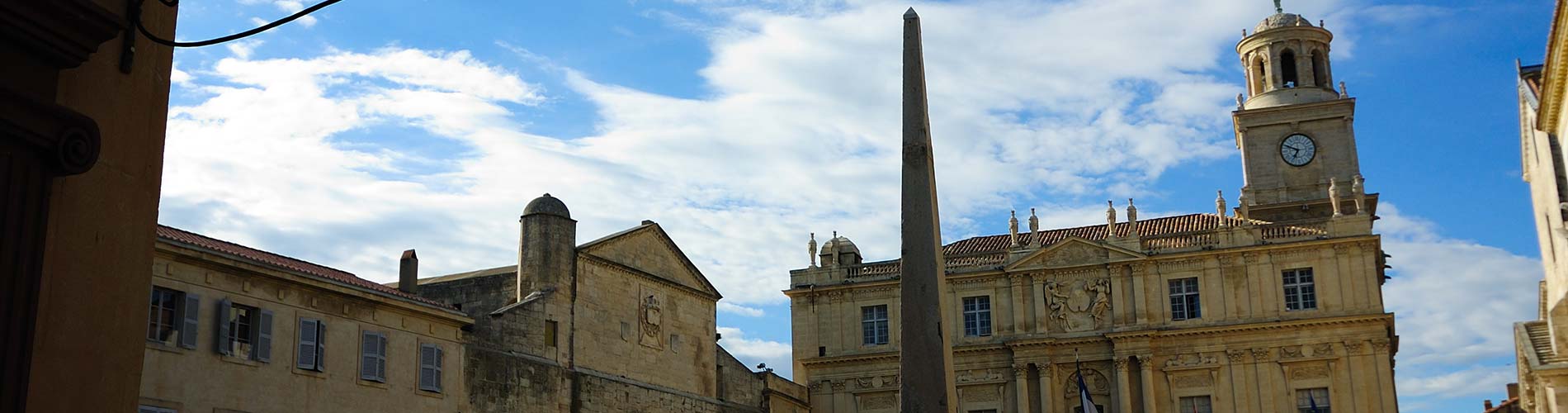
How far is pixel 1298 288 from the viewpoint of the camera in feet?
128

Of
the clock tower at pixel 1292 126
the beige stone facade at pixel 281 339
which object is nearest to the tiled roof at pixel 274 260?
the beige stone facade at pixel 281 339

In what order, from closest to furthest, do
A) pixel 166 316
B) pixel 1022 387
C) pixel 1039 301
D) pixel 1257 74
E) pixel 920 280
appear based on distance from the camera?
1. pixel 920 280
2. pixel 166 316
3. pixel 1022 387
4. pixel 1039 301
5. pixel 1257 74

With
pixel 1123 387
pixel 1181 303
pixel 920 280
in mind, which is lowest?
pixel 920 280

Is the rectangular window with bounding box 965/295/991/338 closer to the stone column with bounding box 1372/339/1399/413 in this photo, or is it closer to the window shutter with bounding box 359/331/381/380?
the stone column with bounding box 1372/339/1399/413

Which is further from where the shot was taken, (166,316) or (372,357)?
(372,357)

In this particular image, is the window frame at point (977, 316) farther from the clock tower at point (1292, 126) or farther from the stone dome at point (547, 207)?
the stone dome at point (547, 207)

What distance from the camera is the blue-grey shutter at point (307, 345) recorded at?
21609 millimetres

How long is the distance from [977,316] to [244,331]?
84.1 ft

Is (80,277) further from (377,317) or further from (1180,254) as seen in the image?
(1180,254)

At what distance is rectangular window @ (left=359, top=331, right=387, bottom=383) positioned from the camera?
22.7 m

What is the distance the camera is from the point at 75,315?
22.0 ft

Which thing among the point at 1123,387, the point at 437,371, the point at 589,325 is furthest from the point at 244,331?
the point at 1123,387

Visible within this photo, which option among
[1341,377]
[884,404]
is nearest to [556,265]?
[884,404]

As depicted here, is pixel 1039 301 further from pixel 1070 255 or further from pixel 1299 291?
pixel 1299 291
